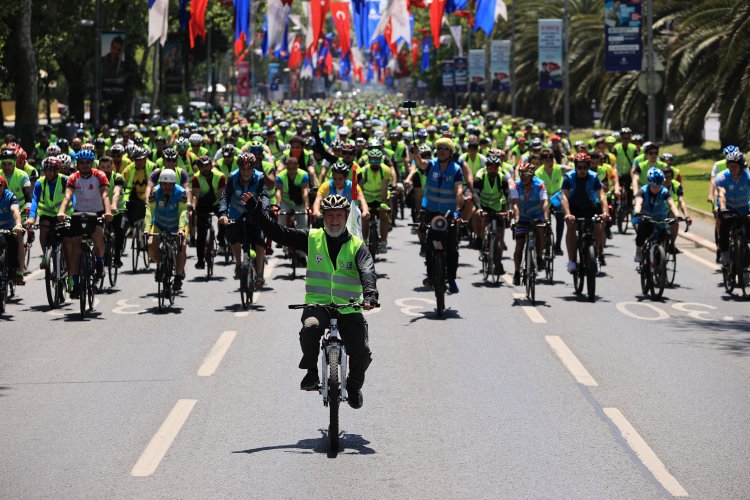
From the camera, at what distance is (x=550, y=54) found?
53.8 m

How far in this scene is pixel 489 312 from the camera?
16812mm

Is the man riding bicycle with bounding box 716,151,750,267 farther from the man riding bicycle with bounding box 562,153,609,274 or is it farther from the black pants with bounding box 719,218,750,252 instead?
the man riding bicycle with bounding box 562,153,609,274

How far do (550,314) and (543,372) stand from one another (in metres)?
4.15

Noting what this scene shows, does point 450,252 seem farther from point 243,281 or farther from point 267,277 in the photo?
point 267,277

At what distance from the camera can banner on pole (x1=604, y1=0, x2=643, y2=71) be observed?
135ft

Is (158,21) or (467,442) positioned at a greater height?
(158,21)

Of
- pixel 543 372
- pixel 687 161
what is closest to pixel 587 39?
pixel 687 161

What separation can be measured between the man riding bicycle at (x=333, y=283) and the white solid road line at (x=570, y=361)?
2977 mm

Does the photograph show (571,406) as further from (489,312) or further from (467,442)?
(489,312)

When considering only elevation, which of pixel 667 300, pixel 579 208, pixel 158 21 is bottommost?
pixel 667 300

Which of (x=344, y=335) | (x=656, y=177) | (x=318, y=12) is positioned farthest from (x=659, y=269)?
(x=318, y=12)

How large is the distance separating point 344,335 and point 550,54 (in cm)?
4546

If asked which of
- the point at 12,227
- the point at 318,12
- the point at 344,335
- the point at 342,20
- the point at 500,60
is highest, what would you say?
the point at 342,20

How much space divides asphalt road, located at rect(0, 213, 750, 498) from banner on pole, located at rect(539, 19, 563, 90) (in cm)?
3591
